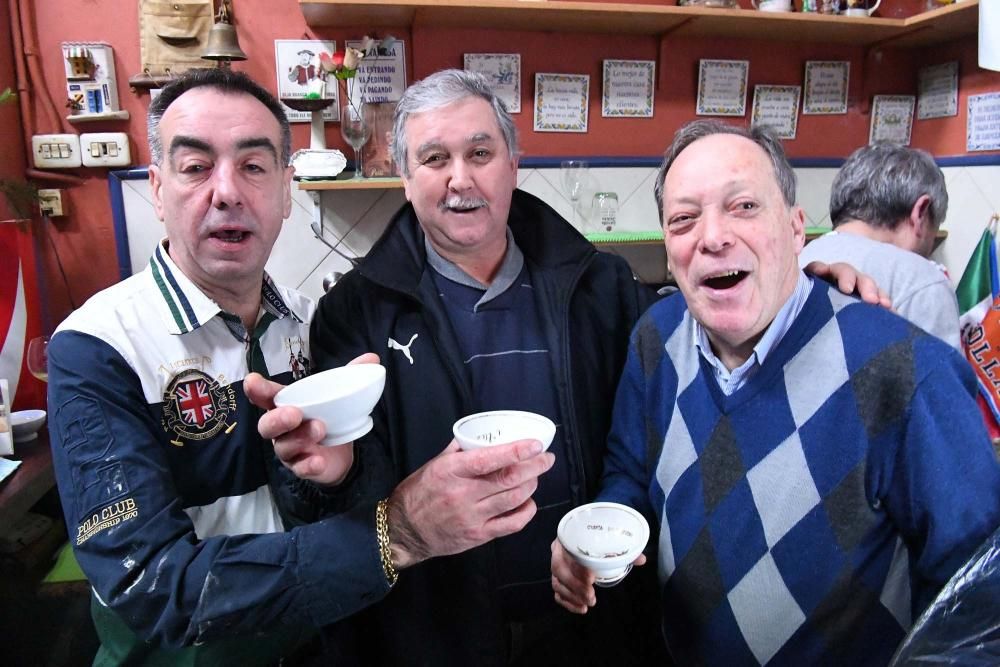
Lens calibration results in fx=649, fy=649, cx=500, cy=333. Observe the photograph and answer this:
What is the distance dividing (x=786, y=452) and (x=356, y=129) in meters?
2.03

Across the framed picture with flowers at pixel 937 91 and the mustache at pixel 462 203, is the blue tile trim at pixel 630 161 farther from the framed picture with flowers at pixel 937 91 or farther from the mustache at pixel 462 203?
the mustache at pixel 462 203

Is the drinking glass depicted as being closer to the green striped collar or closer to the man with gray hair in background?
the man with gray hair in background

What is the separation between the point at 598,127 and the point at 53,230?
2239 mm

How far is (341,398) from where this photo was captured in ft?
2.73

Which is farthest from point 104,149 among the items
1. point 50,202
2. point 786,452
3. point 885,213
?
point 885,213

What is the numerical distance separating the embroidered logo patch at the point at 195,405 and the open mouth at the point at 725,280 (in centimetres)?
84

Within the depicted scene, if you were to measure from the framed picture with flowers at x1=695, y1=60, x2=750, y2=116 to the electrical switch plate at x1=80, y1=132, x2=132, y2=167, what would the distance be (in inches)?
93.7

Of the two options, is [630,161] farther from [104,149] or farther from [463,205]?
[104,149]

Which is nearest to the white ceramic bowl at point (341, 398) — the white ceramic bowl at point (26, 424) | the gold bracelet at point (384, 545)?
the gold bracelet at point (384, 545)

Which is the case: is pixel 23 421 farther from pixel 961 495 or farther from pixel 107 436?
pixel 961 495

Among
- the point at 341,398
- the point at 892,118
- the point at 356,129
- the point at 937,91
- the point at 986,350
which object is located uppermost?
the point at 937,91

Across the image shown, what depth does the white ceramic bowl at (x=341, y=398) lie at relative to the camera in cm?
84

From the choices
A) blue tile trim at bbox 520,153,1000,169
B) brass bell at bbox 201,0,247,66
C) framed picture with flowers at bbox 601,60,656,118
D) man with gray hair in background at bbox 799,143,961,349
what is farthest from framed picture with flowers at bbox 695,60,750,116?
brass bell at bbox 201,0,247,66

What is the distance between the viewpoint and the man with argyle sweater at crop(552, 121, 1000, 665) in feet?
3.01
